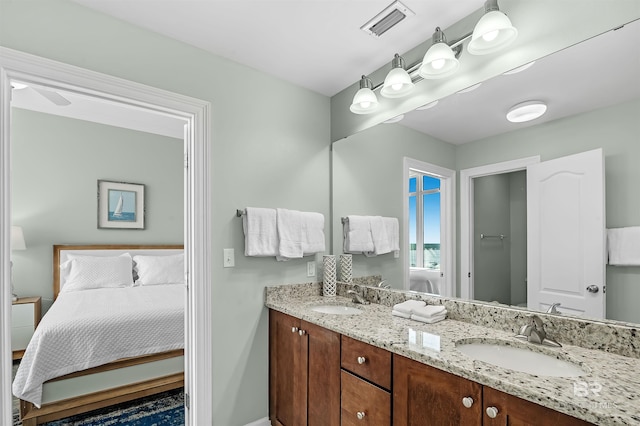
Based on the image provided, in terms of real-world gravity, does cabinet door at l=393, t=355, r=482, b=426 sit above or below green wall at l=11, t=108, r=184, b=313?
below

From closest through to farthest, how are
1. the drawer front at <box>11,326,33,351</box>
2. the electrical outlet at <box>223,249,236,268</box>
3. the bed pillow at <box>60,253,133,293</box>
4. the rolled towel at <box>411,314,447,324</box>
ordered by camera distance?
the rolled towel at <box>411,314,447,324</box> < the electrical outlet at <box>223,249,236,268</box> < the drawer front at <box>11,326,33,351</box> < the bed pillow at <box>60,253,133,293</box>

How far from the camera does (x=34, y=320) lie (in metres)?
3.50

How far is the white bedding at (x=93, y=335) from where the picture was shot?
2.30 metres

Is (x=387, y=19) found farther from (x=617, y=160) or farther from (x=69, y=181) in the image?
(x=69, y=181)

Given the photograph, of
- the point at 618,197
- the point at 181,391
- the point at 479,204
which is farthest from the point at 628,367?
the point at 181,391

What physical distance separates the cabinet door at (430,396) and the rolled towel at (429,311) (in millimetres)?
386

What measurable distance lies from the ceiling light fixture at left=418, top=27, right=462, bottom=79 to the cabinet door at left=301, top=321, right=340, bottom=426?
1.43 metres

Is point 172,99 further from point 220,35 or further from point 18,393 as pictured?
point 18,393

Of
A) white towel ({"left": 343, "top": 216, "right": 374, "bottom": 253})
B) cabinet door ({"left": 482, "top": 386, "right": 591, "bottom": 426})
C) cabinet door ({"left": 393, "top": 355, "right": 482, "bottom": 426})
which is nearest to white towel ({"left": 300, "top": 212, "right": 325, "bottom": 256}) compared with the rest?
white towel ({"left": 343, "top": 216, "right": 374, "bottom": 253})

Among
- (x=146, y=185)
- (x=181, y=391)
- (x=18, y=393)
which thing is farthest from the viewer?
(x=146, y=185)

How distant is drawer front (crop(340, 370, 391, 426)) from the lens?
4.57 feet

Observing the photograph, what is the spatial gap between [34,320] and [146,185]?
195 cm

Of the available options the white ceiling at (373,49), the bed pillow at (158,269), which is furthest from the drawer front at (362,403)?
the bed pillow at (158,269)

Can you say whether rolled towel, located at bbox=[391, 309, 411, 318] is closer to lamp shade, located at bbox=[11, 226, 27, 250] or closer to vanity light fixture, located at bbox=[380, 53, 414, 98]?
vanity light fixture, located at bbox=[380, 53, 414, 98]
